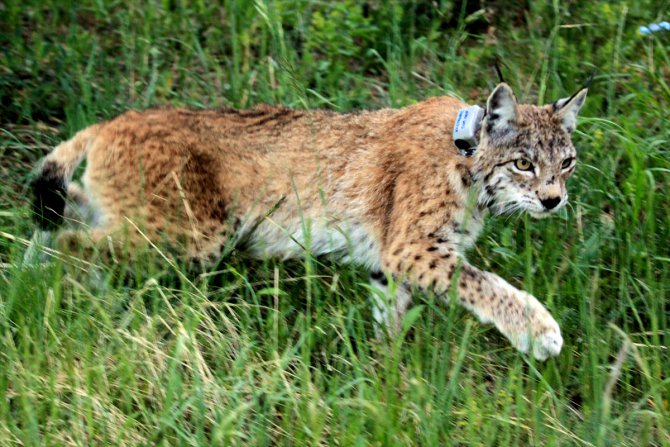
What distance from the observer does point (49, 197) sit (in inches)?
198

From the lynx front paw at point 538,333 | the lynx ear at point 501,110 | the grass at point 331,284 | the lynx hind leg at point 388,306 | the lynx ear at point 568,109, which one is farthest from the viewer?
the lynx ear at point 568,109

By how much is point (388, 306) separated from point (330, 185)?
1.19 metres

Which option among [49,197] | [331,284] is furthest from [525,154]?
[49,197]

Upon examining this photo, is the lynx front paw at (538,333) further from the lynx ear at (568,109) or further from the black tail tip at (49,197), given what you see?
the black tail tip at (49,197)

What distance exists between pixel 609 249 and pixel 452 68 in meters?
1.81

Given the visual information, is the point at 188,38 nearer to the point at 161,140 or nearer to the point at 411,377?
the point at 161,140

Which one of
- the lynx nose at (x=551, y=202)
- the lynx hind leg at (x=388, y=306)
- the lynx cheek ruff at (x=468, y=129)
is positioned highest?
the lynx cheek ruff at (x=468, y=129)

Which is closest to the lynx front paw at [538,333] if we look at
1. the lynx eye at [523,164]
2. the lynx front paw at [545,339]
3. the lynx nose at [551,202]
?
the lynx front paw at [545,339]

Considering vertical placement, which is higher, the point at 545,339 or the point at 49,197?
the point at 49,197

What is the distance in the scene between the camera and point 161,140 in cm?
502

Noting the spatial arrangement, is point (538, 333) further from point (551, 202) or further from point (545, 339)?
point (551, 202)

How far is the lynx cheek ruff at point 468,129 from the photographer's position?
16.2ft

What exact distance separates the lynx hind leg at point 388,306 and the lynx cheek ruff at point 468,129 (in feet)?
2.31

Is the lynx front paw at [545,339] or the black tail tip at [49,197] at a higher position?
the black tail tip at [49,197]
